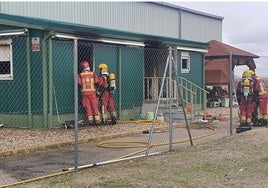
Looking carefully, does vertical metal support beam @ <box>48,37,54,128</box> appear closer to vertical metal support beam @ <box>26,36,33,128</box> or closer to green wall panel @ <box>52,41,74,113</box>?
green wall panel @ <box>52,41,74,113</box>

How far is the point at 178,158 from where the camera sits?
27.6ft

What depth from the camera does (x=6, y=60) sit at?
13477 mm

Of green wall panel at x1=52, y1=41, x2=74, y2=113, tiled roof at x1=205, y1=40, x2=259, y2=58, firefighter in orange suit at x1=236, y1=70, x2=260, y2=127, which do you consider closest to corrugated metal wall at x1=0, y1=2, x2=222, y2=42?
tiled roof at x1=205, y1=40, x2=259, y2=58

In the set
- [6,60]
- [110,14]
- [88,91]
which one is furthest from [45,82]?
[110,14]

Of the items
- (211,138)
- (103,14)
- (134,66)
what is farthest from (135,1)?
(211,138)

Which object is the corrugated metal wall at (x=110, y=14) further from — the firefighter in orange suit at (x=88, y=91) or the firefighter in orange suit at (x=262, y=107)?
the firefighter in orange suit at (x=262, y=107)

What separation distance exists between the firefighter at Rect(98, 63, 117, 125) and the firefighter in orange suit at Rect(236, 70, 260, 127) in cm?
391

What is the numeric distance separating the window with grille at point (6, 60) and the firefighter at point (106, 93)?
2732 millimetres

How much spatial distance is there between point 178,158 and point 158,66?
1121 cm

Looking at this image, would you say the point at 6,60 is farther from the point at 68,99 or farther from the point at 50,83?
the point at 68,99

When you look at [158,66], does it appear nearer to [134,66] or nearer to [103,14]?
[134,66]

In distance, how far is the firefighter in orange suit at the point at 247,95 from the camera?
545 inches

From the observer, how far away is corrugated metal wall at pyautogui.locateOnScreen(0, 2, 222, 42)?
20962 mm

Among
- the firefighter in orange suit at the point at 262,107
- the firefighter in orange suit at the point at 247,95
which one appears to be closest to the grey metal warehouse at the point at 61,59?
the firefighter in orange suit at the point at 247,95
